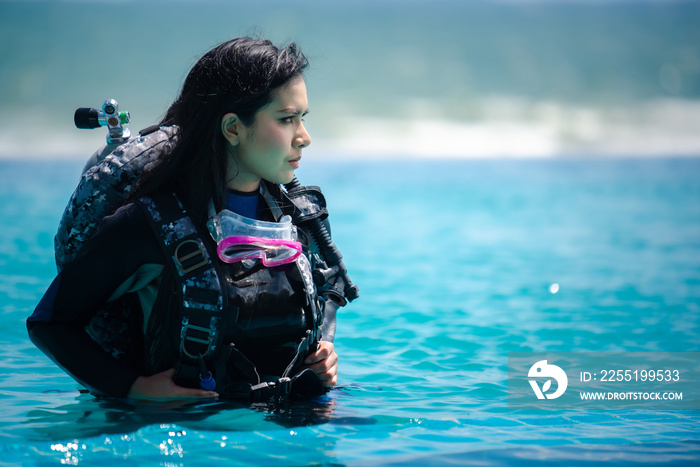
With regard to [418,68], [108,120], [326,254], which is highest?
[418,68]

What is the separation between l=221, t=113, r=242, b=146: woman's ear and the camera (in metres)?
2.20

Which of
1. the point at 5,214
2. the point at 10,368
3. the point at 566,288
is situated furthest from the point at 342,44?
the point at 10,368

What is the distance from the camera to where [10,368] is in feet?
11.6

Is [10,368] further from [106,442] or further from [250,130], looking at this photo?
[250,130]

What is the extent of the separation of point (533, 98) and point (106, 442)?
1118 inches

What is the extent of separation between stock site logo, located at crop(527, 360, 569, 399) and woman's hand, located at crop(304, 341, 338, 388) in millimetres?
1119

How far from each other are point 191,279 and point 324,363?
545 mm

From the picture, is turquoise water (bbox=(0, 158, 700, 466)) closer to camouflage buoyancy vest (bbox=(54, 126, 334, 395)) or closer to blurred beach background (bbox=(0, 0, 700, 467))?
blurred beach background (bbox=(0, 0, 700, 467))

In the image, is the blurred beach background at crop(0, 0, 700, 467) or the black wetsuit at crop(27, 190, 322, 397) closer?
the black wetsuit at crop(27, 190, 322, 397)

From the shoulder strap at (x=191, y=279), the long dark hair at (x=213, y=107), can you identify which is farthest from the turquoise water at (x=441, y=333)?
the long dark hair at (x=213, y=107)

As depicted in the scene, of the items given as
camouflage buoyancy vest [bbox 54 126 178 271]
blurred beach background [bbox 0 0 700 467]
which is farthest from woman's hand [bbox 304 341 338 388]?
camouflage buoyancy vest [bbox 54 126 178 271]

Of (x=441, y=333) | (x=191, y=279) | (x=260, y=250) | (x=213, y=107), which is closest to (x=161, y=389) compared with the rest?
(x=191, y=279)

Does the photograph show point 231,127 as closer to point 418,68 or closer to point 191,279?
point 191,279

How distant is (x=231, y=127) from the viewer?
87.5 inches
